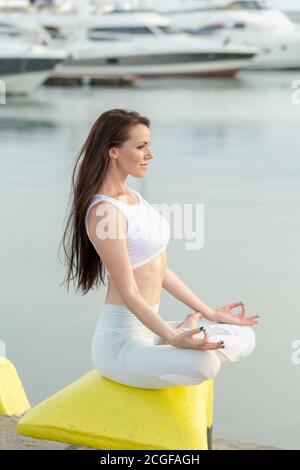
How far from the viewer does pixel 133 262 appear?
10.7 ft

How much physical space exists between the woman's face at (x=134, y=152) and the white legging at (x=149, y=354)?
1.22 feet

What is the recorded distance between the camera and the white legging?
3.16 meters

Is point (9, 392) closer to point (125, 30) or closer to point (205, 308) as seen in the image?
point (205, 308)

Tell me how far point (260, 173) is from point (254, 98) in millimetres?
12283

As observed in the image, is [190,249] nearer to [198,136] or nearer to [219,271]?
[219,271]

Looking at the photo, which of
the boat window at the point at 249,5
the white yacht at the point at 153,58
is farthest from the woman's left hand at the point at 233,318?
the boat window at the point at 249,5

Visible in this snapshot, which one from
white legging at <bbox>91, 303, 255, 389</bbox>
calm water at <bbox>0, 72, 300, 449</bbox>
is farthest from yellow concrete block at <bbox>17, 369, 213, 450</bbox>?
calm water at <bbox>0, 72, 300, 449</bbox>

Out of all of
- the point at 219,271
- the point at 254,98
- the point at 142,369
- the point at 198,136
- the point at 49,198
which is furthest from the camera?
the point at 254,98

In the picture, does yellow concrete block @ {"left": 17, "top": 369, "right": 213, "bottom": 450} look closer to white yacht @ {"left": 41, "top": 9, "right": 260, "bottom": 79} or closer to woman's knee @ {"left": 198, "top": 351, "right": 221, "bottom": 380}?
woman's knee @ {"left": 198, "top": 351, "right": 221, "bottom": 380}

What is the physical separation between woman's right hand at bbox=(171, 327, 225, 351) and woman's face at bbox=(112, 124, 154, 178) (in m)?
0.46

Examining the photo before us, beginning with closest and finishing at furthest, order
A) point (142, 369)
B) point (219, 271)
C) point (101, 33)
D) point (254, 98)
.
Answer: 1. point (142, 369)
2. point (219, 271)
3. point (254, 98)
4. point (101, 33)

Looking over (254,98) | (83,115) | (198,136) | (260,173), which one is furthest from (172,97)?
(260,173)

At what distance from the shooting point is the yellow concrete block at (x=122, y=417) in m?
3.25
